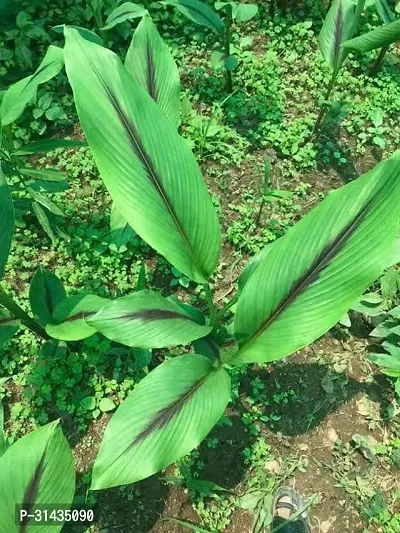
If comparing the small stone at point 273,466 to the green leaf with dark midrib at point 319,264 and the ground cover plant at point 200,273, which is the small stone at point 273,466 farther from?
the green leaf with dark midrib at point 319,264

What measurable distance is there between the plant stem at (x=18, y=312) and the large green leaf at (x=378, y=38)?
4.64 ft

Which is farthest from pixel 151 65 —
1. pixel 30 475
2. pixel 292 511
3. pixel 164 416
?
pixel 292 511

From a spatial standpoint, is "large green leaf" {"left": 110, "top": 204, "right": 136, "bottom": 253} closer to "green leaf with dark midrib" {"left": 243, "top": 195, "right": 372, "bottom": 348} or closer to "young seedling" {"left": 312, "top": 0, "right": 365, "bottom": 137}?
"green leaf with dark midrib" {"left": 243, "top": 195, "right": 372, "bottom": 348}

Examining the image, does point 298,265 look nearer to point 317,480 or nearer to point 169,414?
point 169,414

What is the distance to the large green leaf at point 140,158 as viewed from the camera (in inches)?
49.6

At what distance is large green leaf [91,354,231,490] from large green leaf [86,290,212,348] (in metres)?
0.07

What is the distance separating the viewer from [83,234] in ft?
6.86

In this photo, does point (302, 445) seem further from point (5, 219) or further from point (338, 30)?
point (338, 30)

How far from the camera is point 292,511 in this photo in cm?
165

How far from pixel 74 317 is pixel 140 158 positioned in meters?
0.53

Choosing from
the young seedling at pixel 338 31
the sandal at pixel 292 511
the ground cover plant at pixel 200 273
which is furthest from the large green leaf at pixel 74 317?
the young seedling at pixel 338 31

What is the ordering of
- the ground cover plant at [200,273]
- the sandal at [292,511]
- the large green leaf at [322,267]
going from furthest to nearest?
the sandal at [292,511] → the ground cover plant at [200,273] → the large green leaf at [322,267]

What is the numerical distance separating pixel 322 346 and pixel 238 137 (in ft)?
3.24

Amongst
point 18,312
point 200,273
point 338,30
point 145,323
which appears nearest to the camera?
point 145,323
